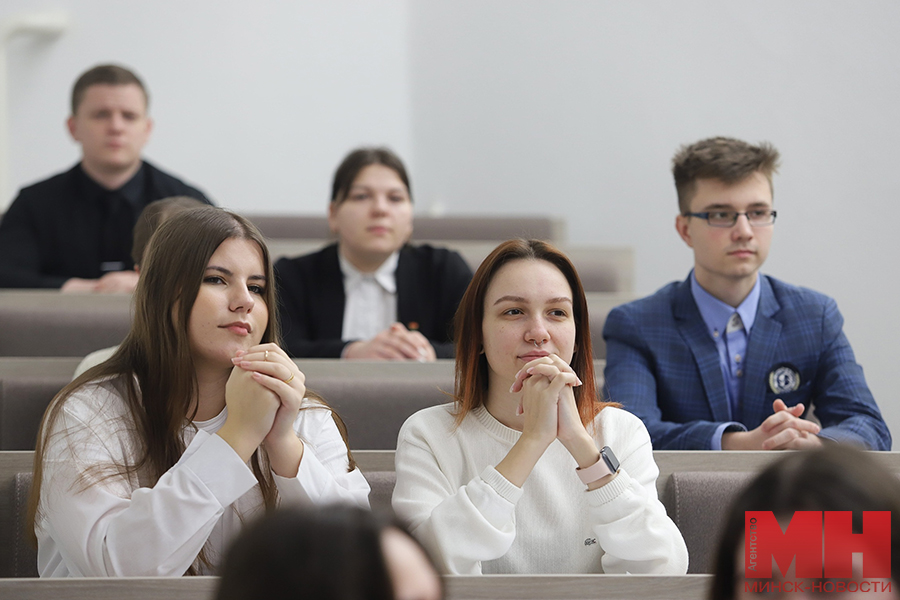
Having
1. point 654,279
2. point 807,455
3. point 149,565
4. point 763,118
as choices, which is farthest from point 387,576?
point 654,279

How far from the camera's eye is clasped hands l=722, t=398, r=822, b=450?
1640mm

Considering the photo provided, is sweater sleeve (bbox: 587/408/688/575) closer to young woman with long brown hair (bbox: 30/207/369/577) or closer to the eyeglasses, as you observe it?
young woman with long brown hair (bbox: 30/207/369/577)

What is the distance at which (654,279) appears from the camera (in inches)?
121

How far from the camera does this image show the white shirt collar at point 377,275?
2.66 m

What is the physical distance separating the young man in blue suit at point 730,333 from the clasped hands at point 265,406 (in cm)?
81

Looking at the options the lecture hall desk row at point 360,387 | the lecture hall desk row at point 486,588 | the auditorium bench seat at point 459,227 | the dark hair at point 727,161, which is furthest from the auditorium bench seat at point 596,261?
the lecture hall desk row at point 486,588

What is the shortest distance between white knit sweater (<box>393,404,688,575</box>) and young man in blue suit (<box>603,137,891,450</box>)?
17.9 inches

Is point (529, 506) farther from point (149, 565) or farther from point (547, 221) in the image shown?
point (547, 221)

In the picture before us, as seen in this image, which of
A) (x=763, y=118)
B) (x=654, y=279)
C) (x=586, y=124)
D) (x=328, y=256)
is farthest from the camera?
(x=586, y=124)

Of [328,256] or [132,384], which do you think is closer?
[132,384]

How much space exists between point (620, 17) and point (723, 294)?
154 centimetres

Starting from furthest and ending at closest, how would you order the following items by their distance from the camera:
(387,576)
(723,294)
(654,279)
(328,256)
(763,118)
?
(654,279)
(328,256)
(763,118)
(723,294)
(387,576)

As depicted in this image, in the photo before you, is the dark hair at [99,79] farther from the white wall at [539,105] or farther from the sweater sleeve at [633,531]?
the sweater sleeve at [633,531]

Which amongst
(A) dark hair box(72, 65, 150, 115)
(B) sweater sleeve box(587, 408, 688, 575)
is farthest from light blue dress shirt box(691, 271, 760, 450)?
(A) dark hair box(72, 65, 150, 115)
